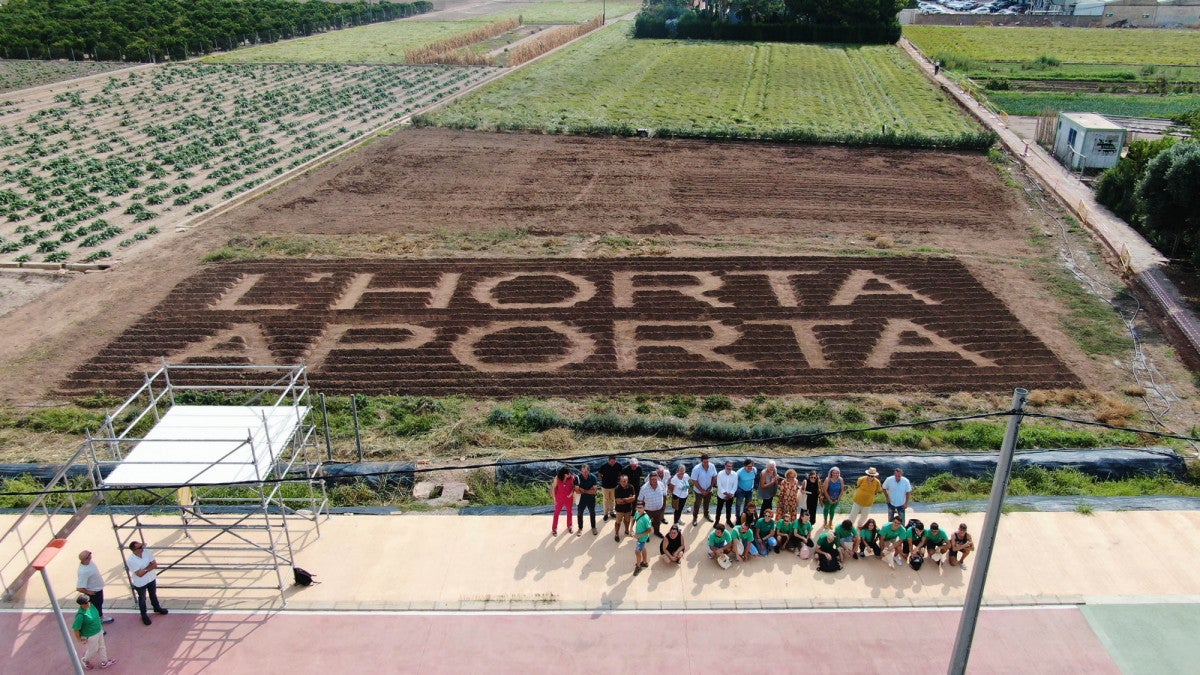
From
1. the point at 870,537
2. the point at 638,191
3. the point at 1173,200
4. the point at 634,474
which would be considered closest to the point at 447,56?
the point at 638,191

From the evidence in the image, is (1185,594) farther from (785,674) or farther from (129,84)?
(129,84)

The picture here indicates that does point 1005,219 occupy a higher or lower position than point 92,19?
lower

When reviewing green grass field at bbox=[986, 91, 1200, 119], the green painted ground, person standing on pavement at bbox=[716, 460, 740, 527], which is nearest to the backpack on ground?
person standing on pavement at bbox=[716, 460, 740, 527]

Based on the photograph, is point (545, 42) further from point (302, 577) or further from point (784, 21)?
point (302, 577)

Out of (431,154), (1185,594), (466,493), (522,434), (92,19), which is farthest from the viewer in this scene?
(92,19)

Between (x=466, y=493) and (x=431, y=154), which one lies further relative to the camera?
(x=431, y=154)

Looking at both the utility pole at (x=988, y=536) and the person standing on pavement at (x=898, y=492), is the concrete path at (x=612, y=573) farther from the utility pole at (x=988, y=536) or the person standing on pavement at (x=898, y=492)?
the utility pole at (x=988, y=536)

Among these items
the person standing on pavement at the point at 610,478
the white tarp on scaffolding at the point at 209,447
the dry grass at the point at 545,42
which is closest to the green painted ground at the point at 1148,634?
the person standing on pavement at the point at 610,478

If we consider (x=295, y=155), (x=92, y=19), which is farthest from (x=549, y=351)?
(x=92, y=19)

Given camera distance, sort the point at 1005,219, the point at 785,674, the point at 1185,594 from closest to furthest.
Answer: the point at 785,674
the point at 1185,594
the point at 1005,219
